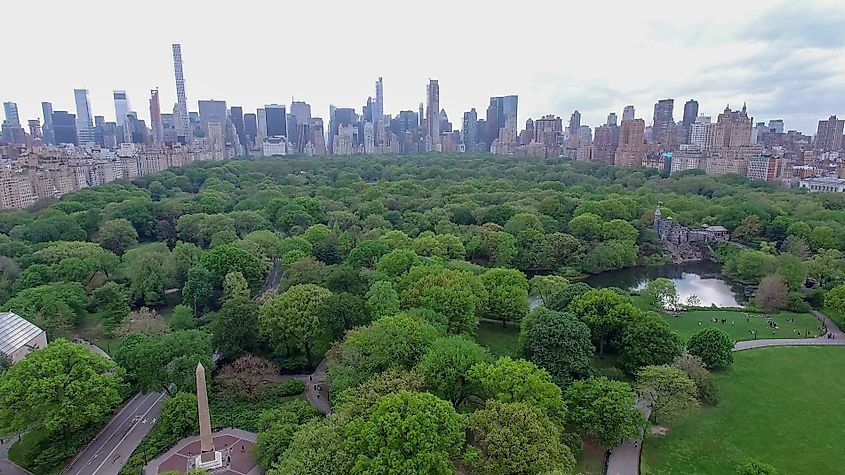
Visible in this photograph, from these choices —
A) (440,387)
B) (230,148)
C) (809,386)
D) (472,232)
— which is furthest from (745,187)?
(230,148)

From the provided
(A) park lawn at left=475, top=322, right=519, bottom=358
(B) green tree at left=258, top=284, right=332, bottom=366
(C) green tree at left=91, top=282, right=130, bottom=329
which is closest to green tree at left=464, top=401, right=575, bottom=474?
(A) park lawn at left=475, top=322, right=519, bottom=358

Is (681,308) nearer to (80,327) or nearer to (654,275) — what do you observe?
(654,275)

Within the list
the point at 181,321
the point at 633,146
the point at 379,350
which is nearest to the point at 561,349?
the point at 379,350

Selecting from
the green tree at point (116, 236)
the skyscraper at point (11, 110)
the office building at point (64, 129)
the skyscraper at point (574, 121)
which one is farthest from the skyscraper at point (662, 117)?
the skyscraper at point (11, 110)

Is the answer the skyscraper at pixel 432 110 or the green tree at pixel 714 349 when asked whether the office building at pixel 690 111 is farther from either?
the green tree at pixel 714 349

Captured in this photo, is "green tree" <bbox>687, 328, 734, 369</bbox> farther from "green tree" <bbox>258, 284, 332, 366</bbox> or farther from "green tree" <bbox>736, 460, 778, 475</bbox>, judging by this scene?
"green tree" <bbox>258, 284, 332, 366</bbox>

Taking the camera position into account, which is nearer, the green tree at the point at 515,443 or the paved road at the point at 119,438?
the green tree at the point at 515,443

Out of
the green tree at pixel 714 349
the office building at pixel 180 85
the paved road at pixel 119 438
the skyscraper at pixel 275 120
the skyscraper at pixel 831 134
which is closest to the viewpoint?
the paved road at pixel 119 438

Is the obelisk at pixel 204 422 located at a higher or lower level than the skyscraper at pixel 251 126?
lower

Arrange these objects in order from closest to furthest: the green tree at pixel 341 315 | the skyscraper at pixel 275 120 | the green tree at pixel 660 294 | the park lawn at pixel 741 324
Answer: the green tree at pixel 341 315, the park lawn at pixel 741 324, the green tree at pixel 660 294, the skyscraper at pixel 275 120

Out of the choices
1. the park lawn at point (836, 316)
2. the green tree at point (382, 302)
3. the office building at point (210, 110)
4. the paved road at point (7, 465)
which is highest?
the office building at point (210, 110)
